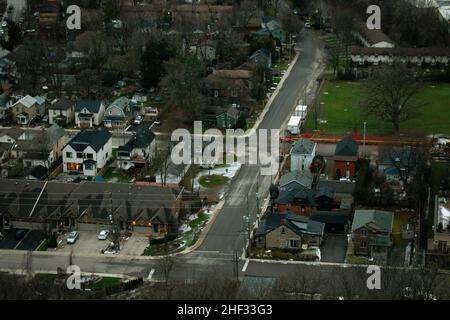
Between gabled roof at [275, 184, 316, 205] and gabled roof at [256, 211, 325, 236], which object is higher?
gabled roof at [275, 184, 316, 205]

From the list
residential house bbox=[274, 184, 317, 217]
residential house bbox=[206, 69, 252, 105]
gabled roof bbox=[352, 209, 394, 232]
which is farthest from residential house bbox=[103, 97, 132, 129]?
gabled roof bbox=[352, 209, 394, 232]

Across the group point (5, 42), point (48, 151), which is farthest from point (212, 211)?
point (5, 42)

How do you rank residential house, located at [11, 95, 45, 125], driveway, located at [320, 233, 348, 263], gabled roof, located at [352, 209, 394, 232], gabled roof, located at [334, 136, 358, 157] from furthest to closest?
residential house, located at [11, 95, 45, 125], gabled roof, located at [334, 136, 358, 157], gabled roof, located at [352, 209, 394, 232], driveway, located at [320, 233, 348, 263]

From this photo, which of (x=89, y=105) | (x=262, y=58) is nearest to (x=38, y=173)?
(x=89, y=105)

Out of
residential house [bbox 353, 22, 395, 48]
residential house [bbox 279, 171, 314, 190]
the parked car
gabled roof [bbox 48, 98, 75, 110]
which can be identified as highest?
residential house [bbox 353, 22, 395, 48]

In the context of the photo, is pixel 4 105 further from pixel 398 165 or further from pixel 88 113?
pixel 398 165

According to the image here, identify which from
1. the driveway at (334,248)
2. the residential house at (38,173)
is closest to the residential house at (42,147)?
the residential house at (38,173)

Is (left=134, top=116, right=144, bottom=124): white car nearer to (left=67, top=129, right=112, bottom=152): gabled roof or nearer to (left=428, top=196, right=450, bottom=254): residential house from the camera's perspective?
(left=67, top=129, right=112, bottom=152): gabled roof

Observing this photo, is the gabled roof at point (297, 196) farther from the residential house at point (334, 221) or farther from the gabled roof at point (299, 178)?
the residential house at point (334, 221)
